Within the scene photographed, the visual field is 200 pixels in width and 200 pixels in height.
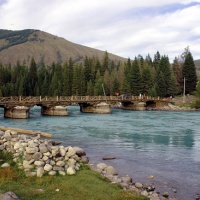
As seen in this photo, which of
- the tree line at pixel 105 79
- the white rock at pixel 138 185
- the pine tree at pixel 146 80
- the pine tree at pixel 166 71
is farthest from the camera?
the pine tree at pixel 166 71

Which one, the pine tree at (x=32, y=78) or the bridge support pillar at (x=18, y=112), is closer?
the bridge support pillar at (x=18, y=112)

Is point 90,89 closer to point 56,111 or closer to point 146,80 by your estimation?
point 146,80

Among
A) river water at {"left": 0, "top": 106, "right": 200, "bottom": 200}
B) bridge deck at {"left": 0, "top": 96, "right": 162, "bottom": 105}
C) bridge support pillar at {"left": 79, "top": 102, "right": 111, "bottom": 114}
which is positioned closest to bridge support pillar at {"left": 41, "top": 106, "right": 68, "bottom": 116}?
bridge deck at {"left": 0, "top": 96, "right": 162, "bottom": 105}

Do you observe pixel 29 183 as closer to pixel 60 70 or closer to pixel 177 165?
pixel 177 165

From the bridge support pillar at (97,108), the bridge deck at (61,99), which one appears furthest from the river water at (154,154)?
the bridge support pillar at (97,108)

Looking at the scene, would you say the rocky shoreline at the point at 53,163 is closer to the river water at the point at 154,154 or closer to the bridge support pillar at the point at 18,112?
the river water at the point at 154,154

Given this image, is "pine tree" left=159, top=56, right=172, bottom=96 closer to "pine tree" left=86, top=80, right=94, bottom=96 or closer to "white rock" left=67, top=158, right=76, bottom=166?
"pine tree" left=86, top=80, right=94, bottom=96

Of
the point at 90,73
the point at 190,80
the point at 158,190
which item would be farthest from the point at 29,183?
the point at 90,73

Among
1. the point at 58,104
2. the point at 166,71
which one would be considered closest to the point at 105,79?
the point at 166,71

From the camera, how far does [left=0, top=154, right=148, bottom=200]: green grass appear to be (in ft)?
37.3

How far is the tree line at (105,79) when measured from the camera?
9200 cm

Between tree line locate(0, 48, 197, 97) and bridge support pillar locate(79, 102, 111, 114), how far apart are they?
25.7 m

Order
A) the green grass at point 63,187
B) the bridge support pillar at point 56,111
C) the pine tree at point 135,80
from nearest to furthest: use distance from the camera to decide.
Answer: the green grass at point 63,187, the bridge support pillar at point 56,111, the pine tree at point 135,80

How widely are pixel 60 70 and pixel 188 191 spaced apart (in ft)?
350
